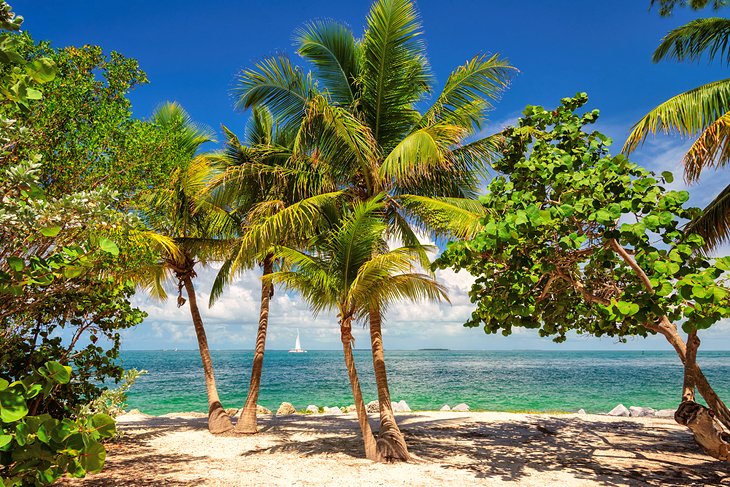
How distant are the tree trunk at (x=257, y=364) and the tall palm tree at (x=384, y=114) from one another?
383 cm

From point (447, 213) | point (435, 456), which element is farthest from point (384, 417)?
point (447, 213)

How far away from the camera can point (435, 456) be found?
30.6ft

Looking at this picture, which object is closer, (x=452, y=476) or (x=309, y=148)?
(x=452, y=476)

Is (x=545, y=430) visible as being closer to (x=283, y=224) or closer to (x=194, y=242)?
(x=283, y=224)

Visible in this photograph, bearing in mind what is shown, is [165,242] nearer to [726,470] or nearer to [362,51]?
[362,51]

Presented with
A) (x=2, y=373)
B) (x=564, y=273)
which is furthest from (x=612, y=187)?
(x=2, y=373)

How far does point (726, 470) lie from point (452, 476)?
14.6ft

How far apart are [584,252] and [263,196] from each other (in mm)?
7839

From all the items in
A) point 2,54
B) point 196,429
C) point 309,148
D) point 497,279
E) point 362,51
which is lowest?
point 196,429

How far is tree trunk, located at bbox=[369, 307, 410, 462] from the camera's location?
901 cm

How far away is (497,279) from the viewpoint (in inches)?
274

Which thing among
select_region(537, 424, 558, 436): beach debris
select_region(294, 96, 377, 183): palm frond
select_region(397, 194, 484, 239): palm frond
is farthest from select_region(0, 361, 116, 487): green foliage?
select_region(537, 424, 558, 436): beach debris

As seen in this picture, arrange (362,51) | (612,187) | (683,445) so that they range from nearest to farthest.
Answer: (612,187)
(683,445)
(362,51)

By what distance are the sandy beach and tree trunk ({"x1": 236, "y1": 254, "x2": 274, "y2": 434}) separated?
53cm
